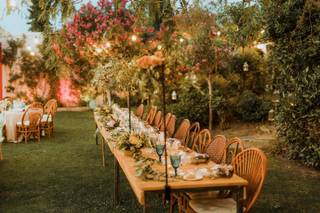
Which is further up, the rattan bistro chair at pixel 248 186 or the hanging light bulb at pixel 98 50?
the hanging light bulb at pixel 98 50

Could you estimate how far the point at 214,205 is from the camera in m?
3.71

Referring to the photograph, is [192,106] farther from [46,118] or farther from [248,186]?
[248,186]

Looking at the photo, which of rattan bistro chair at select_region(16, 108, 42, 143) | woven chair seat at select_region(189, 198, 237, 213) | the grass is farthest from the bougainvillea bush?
rattan bistro chair at select_region(16, 108, 42, 143)

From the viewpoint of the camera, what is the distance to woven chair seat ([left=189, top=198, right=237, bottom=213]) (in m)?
3.61

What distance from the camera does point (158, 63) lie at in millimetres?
3285

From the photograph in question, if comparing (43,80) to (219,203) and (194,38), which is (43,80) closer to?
(194,38)

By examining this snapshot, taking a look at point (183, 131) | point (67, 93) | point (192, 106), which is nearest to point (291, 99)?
point (183, 131)

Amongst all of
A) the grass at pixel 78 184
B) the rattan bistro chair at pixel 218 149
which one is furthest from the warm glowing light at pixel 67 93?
the rattan bistro chair at pixel 218 149

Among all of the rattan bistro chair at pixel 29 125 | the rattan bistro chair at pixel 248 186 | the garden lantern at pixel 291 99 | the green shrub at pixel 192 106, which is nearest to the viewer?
the rattan bistro chair at pixel 248 186

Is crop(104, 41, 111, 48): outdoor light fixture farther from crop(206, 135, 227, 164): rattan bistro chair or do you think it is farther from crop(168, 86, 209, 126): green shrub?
crop(206, 135, 227, 164): rattan bistro chair

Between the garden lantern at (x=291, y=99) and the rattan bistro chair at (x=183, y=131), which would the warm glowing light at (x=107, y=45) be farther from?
the rattan bistro chair at (x=183, y=131)

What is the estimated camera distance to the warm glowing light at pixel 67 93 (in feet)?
55.2

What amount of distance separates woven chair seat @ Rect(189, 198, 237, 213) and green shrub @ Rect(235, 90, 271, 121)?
783 cm

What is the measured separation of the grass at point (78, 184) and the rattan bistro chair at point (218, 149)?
0.95 metres
